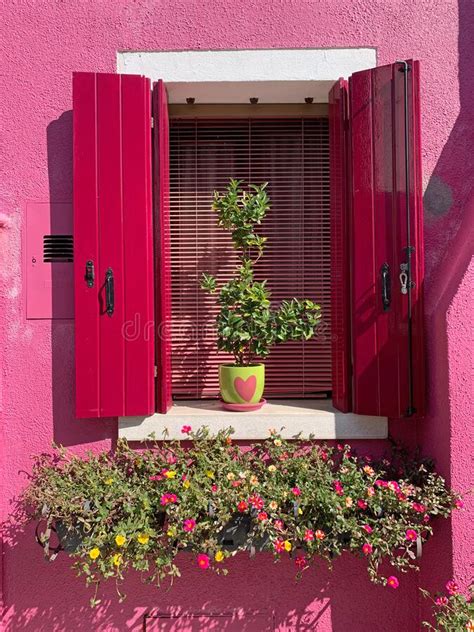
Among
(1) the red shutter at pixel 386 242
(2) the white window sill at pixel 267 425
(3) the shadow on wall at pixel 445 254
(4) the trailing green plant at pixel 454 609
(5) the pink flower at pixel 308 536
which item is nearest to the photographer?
(4) the trailing green plant at pixel 454 609

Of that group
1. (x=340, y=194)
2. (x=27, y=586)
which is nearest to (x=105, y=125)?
(x=340, y=194)

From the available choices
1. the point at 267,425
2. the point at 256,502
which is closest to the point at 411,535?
the point at 256,502

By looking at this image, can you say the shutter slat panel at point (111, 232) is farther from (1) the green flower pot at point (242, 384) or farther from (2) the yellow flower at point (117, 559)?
(2) the yellow flower at point (117, 559)

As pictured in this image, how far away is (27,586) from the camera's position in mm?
2900

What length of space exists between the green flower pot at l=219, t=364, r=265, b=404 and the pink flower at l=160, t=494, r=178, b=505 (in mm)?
712

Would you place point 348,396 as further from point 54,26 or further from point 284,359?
point 54,26

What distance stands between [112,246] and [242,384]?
42.8 inches

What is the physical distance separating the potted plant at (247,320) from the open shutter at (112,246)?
462 mm

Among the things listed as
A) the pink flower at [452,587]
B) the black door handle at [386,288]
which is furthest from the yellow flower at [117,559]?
the black door handle at [386,288]

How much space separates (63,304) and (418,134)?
7.34 feet

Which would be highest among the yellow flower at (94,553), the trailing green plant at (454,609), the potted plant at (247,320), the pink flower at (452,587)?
the potted plant at (247,320)

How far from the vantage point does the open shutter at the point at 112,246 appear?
2.81 meters

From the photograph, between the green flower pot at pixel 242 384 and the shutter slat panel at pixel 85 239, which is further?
the green flower pot at pixel 242 384

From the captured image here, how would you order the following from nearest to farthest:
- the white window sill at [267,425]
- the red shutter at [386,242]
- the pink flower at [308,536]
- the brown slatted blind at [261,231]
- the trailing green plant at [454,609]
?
the trailing green plant at [454,609] → the pink flower at [308,536] → the red shutter at [386,242] → the white window sill at [267,425] → the brown slatted blind at [261,231]
